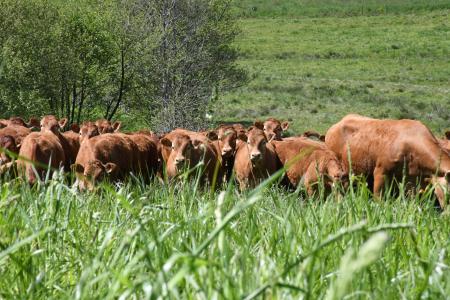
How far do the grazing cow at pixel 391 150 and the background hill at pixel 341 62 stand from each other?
21.9 m

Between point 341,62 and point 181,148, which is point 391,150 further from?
point 341,62

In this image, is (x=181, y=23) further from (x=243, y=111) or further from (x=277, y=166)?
(x=277, y=166)

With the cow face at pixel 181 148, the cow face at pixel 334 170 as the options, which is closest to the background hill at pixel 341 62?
the cow face at pixel 181 148

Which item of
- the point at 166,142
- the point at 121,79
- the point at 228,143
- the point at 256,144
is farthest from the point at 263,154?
the point at 121,79

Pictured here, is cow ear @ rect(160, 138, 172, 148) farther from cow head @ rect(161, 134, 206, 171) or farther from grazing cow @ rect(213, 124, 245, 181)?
grazing cow @ rect(213, 124, 245, 181)

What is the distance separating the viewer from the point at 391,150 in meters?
11.3

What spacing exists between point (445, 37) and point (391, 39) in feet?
14.9

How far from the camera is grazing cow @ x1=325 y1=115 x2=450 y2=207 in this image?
1089cm

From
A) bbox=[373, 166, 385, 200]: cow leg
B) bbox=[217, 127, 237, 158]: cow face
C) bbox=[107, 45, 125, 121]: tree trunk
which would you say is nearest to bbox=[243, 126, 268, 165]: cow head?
bbox=[217, 127, 237, 158]: cow face

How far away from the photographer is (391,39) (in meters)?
72.6

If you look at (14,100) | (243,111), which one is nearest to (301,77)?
(243,111)

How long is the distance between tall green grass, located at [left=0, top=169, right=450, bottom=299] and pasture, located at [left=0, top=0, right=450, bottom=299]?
0.01 m

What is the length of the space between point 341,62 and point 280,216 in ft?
193

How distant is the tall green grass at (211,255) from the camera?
2.61 meters
